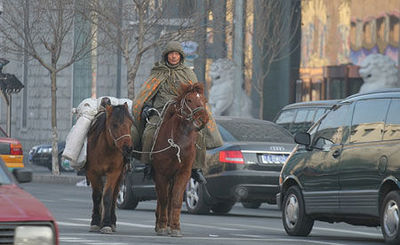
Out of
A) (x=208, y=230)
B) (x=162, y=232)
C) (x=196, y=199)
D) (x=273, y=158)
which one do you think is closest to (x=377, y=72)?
(x=196, y=199)

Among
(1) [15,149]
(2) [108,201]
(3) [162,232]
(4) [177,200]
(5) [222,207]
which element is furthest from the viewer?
(1) [15,149]

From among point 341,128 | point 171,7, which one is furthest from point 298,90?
point 341,128

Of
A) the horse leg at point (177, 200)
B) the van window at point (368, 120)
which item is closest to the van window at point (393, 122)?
the van window at point (368, 120)

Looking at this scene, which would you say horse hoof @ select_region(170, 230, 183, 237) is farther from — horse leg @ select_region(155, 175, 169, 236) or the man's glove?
the man's glove

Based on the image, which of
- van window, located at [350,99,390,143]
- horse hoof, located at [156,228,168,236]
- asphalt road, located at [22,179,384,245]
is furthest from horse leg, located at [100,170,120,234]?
van window, located at [350,99,390,143]

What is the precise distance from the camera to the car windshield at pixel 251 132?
66.0ft

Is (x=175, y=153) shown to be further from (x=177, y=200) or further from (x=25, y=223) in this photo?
(x=25, y=223)

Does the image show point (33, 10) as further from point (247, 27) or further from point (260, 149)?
point (260, 149)

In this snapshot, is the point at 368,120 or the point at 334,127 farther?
the point at 334,127

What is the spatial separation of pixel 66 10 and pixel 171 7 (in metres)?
3.02

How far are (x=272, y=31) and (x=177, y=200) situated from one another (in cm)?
3092

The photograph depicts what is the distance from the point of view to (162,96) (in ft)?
50.1

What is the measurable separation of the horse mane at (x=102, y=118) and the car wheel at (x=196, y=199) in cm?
454

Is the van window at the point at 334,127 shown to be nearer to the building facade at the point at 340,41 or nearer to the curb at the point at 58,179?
the curb at the point at 58,179
